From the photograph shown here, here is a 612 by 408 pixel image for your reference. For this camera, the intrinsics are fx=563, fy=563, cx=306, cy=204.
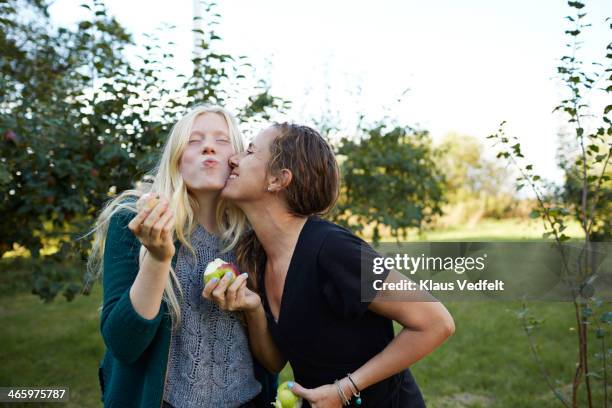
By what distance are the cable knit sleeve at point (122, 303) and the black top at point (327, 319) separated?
425 millimetres

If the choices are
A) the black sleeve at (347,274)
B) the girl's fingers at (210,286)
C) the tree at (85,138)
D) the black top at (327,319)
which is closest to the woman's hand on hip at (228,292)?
the girl's fingers at (210,286)

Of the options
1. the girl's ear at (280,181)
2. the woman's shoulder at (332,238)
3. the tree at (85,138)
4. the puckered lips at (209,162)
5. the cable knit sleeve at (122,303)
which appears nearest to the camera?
the cable knit sleeve at (122,303)

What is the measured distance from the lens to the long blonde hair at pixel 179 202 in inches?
75.2

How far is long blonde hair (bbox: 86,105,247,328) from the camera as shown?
6.27ft

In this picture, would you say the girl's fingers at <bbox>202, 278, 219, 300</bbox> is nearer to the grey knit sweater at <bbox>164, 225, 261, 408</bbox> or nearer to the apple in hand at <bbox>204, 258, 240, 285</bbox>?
the apple in hand at <bbox>204, 258, 240, 285</bbox>

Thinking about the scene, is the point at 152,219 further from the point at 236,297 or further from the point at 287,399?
the point at 287,399

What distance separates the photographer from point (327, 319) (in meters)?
1.78

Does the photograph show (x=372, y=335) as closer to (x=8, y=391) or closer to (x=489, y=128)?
(x=489, y=128)

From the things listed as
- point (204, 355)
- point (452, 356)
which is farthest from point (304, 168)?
point (452, 356)

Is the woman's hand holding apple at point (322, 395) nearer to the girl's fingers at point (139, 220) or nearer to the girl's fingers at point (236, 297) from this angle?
the girl's fingers at point (236, 297)

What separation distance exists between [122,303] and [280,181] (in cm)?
64

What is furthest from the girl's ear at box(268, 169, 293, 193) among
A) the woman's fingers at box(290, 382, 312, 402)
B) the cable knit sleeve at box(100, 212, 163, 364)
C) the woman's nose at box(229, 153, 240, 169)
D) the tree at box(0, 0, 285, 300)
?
the tree at box(0, 0, 285, 300)

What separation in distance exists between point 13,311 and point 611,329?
6.25 metres

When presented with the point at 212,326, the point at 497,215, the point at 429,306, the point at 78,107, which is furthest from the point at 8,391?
the point at 497,215
